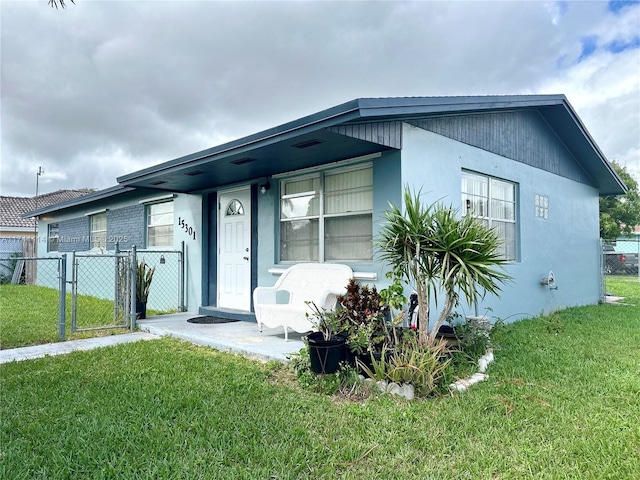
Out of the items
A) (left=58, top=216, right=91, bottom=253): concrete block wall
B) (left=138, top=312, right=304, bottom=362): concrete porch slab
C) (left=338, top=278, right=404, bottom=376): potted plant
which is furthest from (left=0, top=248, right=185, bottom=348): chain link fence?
(left=338, top=278, right=404, bottom=376): potted plant

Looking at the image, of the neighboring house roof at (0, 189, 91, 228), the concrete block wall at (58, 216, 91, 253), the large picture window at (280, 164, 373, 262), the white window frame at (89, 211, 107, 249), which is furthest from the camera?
the neighboring house roof at (0, 189, 91, 228)

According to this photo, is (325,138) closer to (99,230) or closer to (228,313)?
(228,313)

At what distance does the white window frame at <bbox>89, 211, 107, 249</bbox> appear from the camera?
1180 centimetres

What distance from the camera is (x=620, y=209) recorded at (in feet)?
78.0

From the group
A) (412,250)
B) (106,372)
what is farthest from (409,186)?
(106,372)

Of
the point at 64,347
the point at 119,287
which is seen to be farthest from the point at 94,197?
the point at 64,347

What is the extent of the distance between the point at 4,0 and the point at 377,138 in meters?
4.16

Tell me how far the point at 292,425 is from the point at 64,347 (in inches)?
153

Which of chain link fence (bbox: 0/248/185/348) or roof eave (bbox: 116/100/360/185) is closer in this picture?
roof eave (bbox: 116/100/360/185)

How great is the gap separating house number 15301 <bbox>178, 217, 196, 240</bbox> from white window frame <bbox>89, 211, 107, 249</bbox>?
→ 415 centimetres

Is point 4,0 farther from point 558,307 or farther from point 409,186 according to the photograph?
point 558,307

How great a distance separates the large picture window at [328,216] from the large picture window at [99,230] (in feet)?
24.1

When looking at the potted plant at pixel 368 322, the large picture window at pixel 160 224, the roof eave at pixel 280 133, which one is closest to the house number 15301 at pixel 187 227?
the large picture window at pixel 160 224

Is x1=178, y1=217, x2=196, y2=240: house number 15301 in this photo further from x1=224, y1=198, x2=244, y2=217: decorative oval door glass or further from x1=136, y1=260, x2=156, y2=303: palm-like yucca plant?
x1=136, y1=260, x2=156, y2=303: palm-like yucca plant
